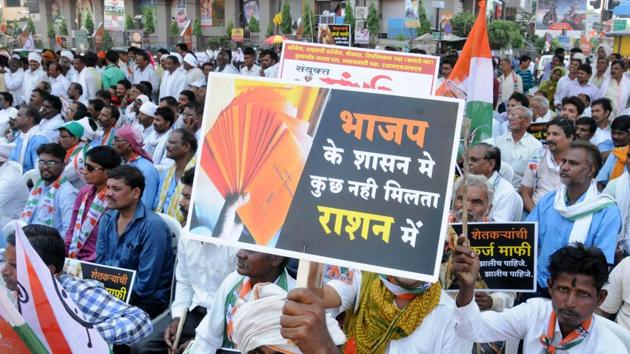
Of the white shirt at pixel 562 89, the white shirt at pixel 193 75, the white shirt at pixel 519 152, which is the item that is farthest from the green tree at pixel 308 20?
the white shirt at pixel 519 152

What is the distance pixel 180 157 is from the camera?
19.4ft

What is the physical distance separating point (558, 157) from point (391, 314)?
364 centimetres

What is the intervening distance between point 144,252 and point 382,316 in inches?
81.4

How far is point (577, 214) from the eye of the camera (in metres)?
3.98

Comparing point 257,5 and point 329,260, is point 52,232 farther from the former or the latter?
point 257,5

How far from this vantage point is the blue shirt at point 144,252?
4227mm

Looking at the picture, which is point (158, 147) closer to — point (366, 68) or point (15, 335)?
point (366, 68)

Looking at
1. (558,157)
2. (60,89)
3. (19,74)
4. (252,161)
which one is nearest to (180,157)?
(558,157)

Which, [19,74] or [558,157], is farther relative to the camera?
[19,74]

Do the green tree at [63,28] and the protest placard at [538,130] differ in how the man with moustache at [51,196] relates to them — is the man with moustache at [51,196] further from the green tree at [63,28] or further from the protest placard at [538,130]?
the green tree at [63,28]

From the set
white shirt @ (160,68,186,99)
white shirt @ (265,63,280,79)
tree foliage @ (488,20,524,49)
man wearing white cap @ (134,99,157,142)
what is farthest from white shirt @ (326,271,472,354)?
tree foliage @ (488,20,524,49)

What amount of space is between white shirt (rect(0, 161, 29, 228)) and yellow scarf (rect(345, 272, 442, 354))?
13.2 ft

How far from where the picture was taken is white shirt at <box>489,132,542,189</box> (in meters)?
6.41

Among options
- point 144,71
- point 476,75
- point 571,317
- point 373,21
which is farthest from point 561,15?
point 571,317
